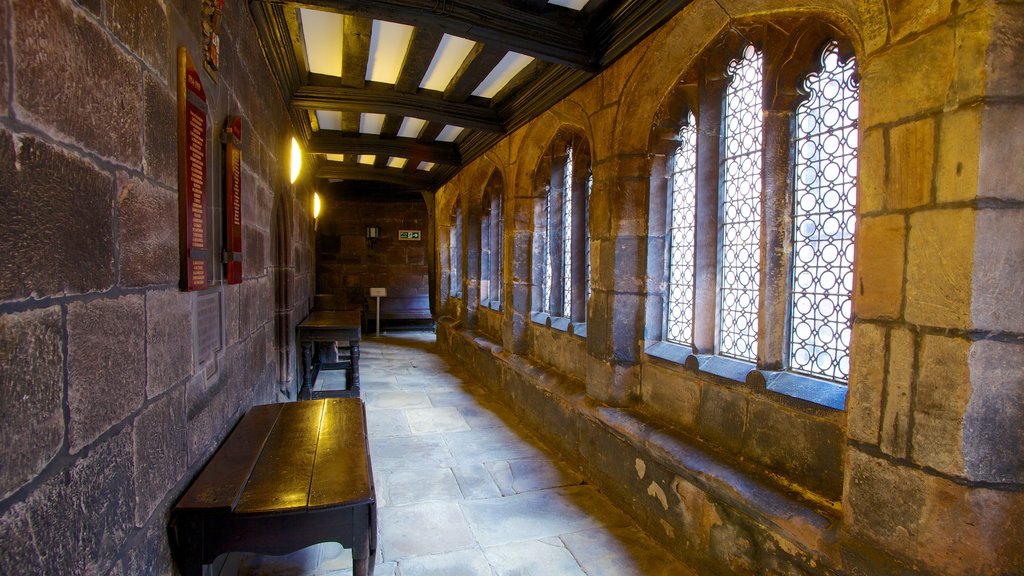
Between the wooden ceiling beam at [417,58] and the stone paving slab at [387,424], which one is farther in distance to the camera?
the stone paving slab at [387,424]

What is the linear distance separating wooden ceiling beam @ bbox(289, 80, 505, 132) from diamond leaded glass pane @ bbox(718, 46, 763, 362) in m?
2.46

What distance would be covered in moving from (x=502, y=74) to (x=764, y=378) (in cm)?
290

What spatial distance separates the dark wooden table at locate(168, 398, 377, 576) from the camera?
1.44m

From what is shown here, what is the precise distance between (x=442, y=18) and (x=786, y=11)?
1.60m

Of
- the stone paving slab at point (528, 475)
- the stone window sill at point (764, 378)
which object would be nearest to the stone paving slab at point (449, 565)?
the stone paving slab at point (528, 475)

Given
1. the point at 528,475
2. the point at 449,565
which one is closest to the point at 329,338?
the point at 528,475

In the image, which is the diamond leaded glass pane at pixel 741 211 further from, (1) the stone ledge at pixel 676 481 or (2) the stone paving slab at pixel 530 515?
(2) the stone paving slab at pixel 530 515

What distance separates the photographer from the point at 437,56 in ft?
11.6

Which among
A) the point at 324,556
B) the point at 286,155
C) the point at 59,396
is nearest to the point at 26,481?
the point at 59,396

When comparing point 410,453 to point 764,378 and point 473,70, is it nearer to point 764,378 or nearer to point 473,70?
point 764,378

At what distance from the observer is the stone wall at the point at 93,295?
0.77 m

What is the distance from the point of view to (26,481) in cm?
78

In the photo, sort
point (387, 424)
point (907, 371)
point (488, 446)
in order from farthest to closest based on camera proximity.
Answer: point (387, 424) → point (488, 446) → point (907, 371)

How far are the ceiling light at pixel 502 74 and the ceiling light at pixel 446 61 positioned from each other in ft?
0.89
